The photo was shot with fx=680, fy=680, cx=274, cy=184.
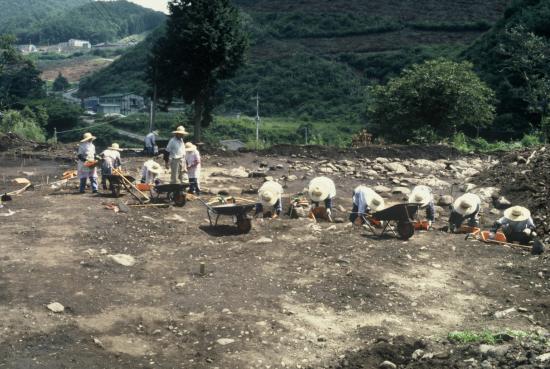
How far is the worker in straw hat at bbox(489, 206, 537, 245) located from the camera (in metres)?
13.5

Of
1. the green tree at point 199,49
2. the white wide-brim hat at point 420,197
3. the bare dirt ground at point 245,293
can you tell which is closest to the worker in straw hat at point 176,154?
the bare dirt ground at point 245,293

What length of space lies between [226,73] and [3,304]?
2370cm

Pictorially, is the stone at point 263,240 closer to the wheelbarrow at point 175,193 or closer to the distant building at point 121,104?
the wheelbarrow at point 175,193

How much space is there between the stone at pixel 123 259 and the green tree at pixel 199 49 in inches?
801

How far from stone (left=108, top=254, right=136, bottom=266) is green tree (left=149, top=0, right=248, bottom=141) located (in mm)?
20341

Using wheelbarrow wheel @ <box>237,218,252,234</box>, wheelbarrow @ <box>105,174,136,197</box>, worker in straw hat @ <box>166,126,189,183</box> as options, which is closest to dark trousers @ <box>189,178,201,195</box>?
worker in straw hat @ <box>166,126,189,183</box>

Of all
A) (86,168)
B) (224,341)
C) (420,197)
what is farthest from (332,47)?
(224,341)

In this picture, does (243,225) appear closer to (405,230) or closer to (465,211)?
(405,230)

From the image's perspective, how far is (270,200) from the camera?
15.0 metres

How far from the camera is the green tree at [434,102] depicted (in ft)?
108

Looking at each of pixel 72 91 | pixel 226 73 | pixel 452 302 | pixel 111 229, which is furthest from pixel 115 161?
pixel 72 91

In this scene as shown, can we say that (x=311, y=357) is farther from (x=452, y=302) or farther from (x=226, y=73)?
(x=226, y=73)

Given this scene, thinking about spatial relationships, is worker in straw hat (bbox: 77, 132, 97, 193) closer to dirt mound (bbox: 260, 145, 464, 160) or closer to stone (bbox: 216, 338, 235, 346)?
stone (bbox: 216, 338, 235, 346)

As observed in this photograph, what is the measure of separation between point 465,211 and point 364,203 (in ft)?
7.10
